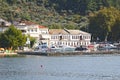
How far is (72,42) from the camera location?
16625 cm

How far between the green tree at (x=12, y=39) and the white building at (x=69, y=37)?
3359cm

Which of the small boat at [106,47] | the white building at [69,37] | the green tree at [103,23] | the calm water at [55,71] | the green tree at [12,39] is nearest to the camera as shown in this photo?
the calm water at [55,71]

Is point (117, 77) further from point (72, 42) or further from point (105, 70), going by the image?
point (72, 42)

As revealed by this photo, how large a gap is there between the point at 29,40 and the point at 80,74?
6285cm

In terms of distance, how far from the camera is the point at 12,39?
125 m

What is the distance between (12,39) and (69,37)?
40529mm

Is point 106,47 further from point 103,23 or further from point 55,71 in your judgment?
point 55,71

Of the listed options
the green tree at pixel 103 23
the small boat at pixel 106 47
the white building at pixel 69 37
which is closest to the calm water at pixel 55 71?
the small boat at pixel 106 47

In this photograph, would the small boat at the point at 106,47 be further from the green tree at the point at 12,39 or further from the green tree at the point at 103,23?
the green tree at the point at 12,39

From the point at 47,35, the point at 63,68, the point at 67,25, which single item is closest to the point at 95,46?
the point at 47,35

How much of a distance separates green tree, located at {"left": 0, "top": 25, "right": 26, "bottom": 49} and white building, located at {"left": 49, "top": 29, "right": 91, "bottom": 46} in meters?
33.6

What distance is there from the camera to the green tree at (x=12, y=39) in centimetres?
12538

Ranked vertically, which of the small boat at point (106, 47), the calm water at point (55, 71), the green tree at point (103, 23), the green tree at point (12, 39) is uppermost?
the green tree at point (103, 23)

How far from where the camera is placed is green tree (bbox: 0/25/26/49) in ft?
411
